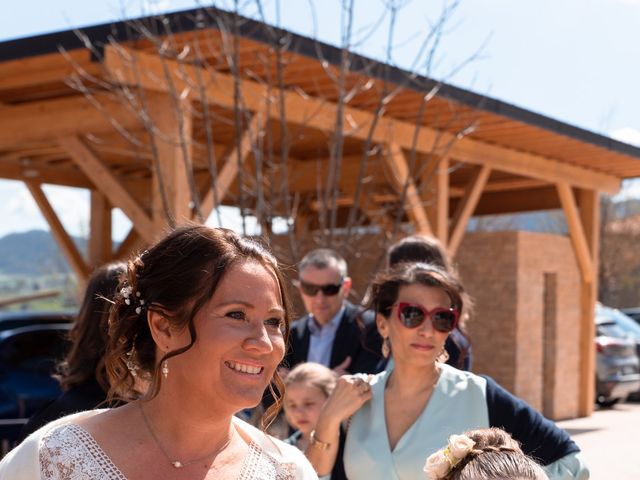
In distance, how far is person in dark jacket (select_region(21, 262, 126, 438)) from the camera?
3.37 m

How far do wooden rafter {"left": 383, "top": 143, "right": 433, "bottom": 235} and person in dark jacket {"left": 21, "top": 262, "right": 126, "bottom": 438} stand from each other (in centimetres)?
650

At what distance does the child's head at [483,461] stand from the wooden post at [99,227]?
41.7ft

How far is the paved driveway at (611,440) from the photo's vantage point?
1010 cm

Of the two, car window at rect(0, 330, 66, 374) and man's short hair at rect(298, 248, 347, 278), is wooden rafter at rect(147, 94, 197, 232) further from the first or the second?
man's short hair at rect(298, 248, 347, 278)

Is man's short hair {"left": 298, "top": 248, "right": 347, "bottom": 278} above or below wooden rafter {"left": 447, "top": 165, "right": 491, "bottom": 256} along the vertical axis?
below

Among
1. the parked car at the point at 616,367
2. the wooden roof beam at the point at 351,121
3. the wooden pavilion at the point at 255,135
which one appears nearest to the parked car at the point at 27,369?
the wooden pavilion at the point at 255,135

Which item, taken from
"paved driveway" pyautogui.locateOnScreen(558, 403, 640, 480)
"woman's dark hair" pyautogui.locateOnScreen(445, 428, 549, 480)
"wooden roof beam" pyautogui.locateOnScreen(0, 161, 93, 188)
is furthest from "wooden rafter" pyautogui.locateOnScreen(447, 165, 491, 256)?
"woman's dark hair" pyautogui.locateOnScreen(445, 428, 549, 480)

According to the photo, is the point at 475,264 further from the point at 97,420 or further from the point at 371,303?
the point at 97,420

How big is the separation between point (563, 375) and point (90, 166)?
8.55 m

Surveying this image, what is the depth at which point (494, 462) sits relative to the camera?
7.77 ft

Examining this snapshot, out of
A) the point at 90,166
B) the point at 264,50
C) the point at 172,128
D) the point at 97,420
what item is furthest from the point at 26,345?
the point at 97,420

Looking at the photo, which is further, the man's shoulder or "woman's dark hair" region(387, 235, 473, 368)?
the man's shoulder

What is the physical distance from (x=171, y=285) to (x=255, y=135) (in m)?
6.41

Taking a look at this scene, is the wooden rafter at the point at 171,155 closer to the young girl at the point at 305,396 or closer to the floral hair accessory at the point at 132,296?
the young girl at the point at 305,396
